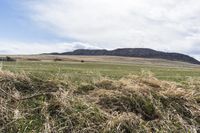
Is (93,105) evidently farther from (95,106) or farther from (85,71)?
(85,71)

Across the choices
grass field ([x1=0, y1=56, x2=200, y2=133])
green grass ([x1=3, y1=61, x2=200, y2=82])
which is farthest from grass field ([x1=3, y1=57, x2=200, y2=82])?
grass field ([x1=0, y1=56, x2=200, y2=133])

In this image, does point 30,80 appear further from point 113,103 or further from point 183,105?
point 183,105

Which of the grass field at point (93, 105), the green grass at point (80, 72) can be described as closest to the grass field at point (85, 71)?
the green grass at point (80, 72)

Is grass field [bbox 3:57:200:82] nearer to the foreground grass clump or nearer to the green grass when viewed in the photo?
the green grass

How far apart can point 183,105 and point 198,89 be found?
114 centimetres

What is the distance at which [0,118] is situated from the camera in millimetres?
5625

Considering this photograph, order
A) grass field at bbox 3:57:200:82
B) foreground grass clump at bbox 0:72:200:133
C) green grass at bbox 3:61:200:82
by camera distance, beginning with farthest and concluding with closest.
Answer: grass field at bbox 3:57:200:82, green grass at bbox 3:61:200:82, foreground grass clump at bbox 0:72:200:133

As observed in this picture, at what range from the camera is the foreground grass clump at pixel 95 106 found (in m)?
5.72

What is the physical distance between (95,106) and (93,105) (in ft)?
0.12

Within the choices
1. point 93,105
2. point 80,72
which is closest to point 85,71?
point 80,72

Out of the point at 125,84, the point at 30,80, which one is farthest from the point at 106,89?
the point at 30,80

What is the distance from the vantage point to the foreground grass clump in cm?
572

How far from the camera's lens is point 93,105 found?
6180mm

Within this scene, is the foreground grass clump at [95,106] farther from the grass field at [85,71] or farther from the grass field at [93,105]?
the grass field at [85,71]
